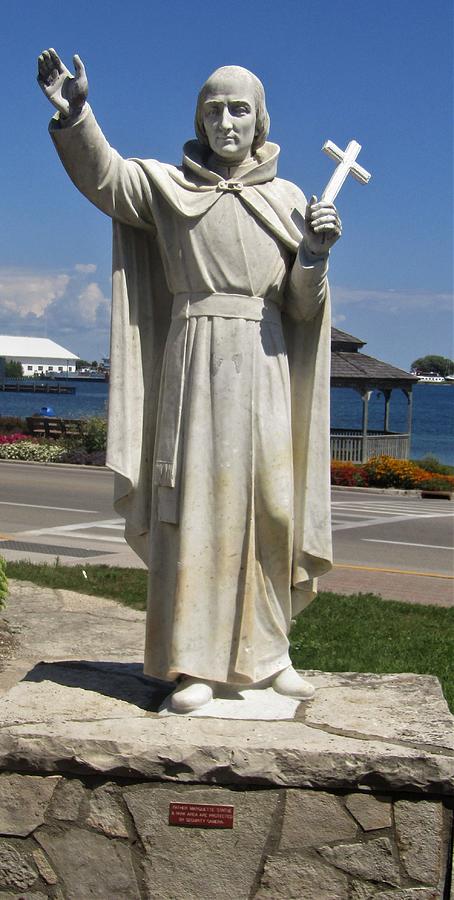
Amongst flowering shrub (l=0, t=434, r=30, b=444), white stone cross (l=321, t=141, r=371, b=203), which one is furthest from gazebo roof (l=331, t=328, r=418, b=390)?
white stone cross (l=321, t=141, r=371, b=203)

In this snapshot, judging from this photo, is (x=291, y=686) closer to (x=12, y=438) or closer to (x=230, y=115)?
(x=230, y=115)

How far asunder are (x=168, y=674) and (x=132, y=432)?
3.20 feet

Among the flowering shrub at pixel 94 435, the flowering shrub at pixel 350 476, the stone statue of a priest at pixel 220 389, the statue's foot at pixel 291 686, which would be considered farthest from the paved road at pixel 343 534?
the stone statue of a priest at pixel 220 389

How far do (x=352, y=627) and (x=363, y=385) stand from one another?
21266mm

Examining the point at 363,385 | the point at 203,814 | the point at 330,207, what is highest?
the point at 363,385

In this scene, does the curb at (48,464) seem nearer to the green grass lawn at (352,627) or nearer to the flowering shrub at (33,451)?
the flowering shrub at (33,451)

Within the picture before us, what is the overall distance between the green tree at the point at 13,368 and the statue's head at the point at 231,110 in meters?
145

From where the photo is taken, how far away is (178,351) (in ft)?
14.7

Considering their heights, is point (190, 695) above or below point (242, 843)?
above

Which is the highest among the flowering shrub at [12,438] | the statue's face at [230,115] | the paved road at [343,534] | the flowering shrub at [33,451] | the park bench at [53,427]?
the statue's face at [230,115]

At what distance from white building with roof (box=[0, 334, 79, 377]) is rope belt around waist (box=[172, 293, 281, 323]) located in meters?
134

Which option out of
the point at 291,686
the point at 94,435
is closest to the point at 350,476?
the point at 94,435

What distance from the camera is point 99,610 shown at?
9.20 m

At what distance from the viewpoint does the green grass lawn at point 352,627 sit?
7.46 metres
